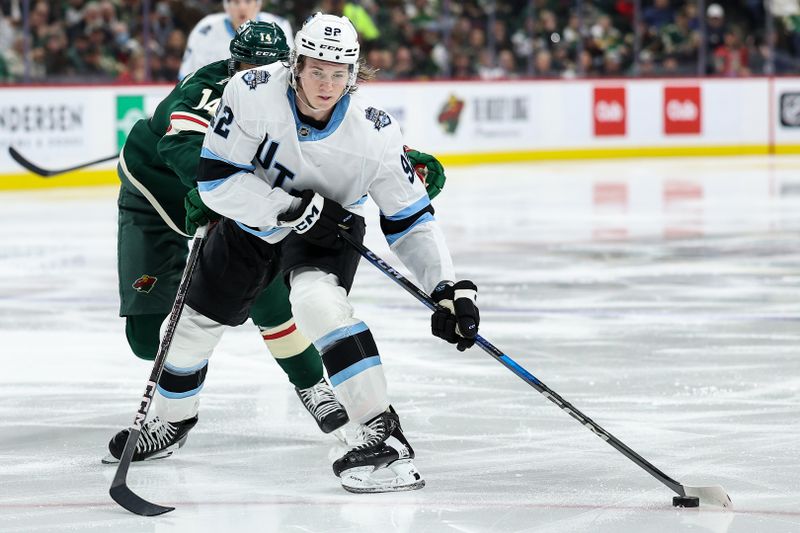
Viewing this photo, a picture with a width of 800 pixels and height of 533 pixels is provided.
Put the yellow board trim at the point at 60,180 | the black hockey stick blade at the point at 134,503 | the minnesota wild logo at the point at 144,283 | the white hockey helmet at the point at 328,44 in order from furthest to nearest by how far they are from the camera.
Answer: the yellow board trim at the point at 60,180 < the minnesota wild logo at the point at 144,283 < the white hockey helmet at the point at 328,44 < the black hockey stick blade at the point at 134,503

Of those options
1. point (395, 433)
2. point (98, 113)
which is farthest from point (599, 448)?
point (98, 113)

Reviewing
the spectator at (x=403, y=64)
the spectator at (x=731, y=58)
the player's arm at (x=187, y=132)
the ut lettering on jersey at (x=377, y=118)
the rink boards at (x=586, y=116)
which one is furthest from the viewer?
the spectator at (x=731, y=58)

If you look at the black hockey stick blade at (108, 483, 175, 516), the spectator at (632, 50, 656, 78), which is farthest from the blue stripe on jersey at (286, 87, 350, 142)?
the spectator at (632, 50, 656, 78)

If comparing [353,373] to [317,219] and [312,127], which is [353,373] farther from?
[312,127]

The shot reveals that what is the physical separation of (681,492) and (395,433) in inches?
25.3

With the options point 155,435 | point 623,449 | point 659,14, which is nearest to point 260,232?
point 155,435

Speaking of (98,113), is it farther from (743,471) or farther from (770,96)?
(743,471)

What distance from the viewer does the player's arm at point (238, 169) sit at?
3.24 meters

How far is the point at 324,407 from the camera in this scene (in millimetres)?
3867

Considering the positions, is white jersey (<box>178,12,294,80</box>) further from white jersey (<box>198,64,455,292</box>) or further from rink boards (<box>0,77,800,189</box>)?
rink boards (<box>0,77,800,189</box>)

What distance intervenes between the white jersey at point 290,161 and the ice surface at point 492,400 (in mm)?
575

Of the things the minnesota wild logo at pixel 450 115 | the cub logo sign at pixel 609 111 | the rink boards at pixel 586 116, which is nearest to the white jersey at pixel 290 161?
the rink boards at pixel 586 116

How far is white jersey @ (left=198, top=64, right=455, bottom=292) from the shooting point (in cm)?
325

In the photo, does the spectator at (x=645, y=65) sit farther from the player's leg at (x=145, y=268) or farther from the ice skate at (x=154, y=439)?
the ice skate at (x=154, y=439)
